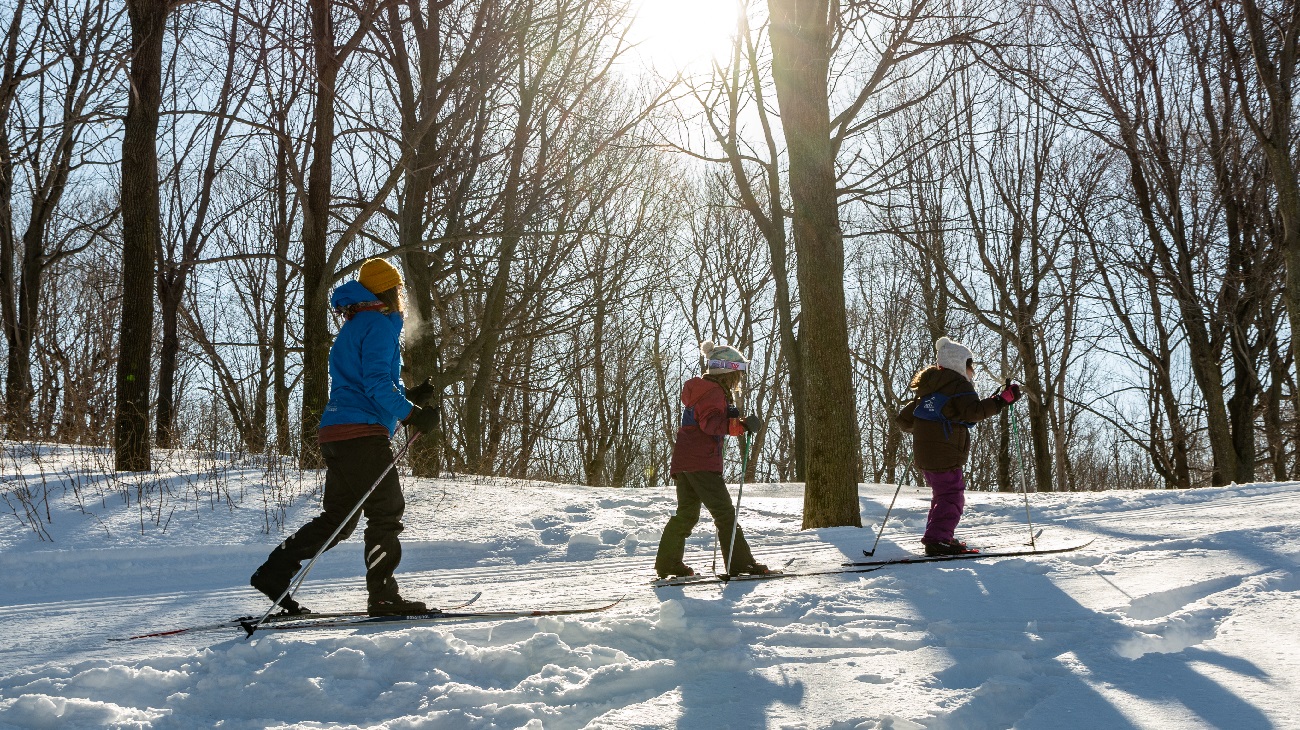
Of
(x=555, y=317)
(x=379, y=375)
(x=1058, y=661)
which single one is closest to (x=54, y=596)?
(x=379, y=375)

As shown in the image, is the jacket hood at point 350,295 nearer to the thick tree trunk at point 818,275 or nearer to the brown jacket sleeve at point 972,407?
the brown jacket sleeve at point 972,407

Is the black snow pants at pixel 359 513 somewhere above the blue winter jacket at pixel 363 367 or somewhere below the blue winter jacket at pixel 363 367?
below

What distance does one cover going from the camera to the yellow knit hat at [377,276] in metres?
4.86

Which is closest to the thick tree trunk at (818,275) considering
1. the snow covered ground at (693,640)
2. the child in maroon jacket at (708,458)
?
the snow covered ground at (693,640)

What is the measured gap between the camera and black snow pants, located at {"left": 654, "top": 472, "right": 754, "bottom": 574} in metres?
5.97

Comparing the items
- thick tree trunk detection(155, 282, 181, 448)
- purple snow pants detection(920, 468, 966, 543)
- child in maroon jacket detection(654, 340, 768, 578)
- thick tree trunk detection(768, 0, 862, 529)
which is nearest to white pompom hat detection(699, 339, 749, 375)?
child in maroon jacket detection(654, 340, 768, 578)

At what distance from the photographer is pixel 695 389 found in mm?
5965

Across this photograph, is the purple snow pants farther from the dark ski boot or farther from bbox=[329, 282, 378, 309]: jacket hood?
bbox=[329, 282, 378, 309]: jacket hood

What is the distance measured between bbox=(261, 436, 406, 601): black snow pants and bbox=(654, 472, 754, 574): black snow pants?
79.4 inches

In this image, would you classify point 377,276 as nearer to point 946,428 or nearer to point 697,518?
point 697,518

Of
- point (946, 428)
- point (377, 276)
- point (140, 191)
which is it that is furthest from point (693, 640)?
point (140, 191)

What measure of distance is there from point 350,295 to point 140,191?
291 inches

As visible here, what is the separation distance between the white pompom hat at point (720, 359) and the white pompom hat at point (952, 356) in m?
1.82

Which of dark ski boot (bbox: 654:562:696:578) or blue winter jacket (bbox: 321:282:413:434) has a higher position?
blue winter jacket (bbox: 321:282:413:434)
